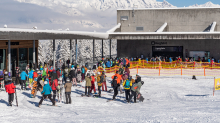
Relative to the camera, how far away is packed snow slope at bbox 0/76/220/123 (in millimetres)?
11164

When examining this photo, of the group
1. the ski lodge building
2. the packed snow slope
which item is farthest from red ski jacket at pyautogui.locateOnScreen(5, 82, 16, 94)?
the ski lodge building

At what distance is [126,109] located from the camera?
13.3 metres

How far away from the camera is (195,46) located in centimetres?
3853

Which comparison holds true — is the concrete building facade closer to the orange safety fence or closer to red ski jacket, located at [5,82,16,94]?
the orange safety fence

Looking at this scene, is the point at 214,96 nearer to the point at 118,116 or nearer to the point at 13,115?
the point at 118,116

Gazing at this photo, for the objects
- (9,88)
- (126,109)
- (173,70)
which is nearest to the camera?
(9,88)

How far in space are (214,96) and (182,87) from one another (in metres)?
4.00

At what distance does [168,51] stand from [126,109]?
1084 inches

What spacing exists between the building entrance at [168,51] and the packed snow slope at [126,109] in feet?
67.8

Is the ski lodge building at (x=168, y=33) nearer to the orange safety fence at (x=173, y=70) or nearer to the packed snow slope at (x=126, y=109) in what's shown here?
the orange safety fence at (x=173, y=70)

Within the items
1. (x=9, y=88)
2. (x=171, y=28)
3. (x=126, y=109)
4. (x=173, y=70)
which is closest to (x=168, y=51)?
(x=171, y=28)

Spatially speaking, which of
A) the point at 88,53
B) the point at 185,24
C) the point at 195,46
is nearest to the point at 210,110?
the point at 195,46

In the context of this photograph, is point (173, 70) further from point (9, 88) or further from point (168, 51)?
point (9, 88)

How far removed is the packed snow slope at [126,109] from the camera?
36.6 ft
